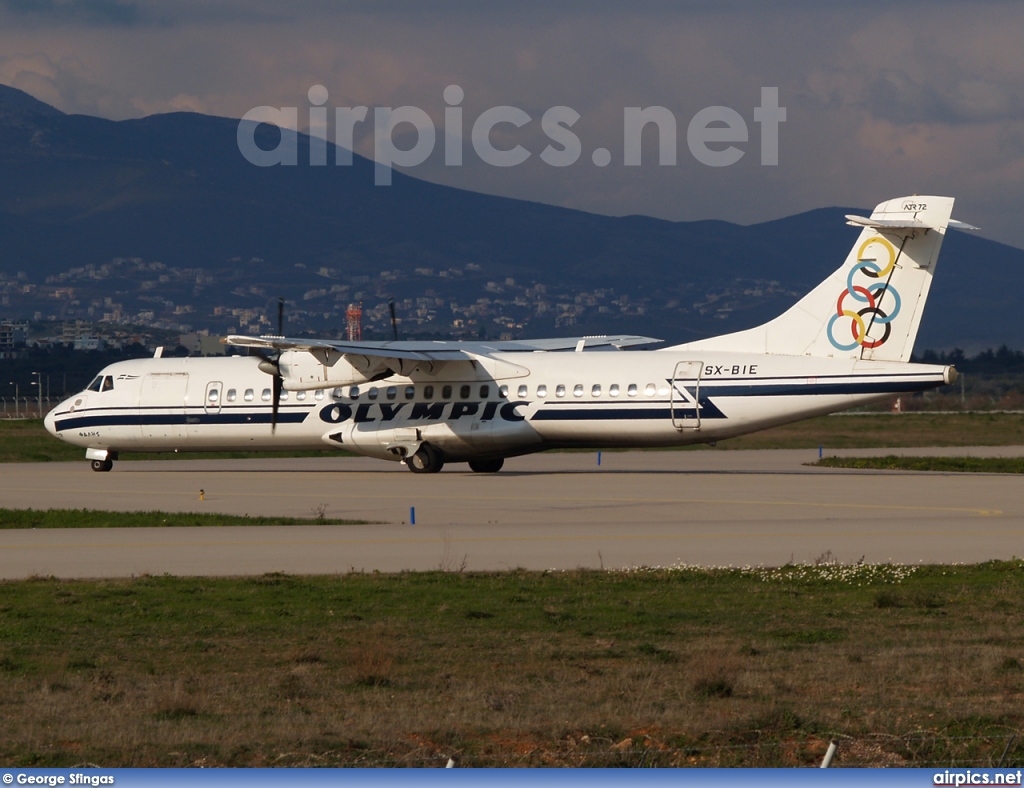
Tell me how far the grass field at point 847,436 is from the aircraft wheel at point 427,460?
10627 millimetres

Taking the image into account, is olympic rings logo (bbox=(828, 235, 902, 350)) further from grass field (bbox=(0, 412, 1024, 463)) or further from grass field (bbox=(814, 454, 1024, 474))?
grass field (bbox=(0, 412, 1024, 463))

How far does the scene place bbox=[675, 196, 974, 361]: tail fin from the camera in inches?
1361

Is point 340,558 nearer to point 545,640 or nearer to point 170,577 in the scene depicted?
point 170,577

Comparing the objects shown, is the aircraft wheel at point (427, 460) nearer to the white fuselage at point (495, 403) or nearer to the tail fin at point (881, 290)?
the white fuselage at point (495, 403)

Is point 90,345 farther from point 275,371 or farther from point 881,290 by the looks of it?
point 881,290

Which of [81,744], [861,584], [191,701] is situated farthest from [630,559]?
[81,744]

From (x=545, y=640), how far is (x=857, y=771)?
8.73 metres

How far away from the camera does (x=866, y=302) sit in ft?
115

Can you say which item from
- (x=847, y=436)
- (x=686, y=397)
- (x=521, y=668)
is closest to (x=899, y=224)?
(x=686, y=397)

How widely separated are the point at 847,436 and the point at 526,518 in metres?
40.0

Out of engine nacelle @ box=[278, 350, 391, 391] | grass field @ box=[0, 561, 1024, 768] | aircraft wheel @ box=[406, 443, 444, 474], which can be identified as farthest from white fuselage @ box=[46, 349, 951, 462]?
grass field @ box=[0, 561, 1024, 768]

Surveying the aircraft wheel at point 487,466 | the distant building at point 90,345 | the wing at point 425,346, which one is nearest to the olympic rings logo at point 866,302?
the wing at point 425,346

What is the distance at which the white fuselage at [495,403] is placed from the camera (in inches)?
1384

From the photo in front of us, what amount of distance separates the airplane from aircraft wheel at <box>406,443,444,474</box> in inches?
2.2
